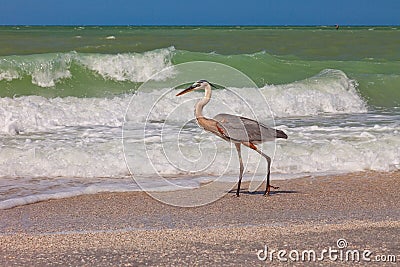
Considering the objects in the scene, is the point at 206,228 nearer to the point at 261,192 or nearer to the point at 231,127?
the point at 231,127

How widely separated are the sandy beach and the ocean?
0.65 m

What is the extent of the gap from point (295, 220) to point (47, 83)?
9527 mm

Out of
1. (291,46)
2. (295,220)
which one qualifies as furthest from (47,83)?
(291,46)

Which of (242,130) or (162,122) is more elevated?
(162,122)

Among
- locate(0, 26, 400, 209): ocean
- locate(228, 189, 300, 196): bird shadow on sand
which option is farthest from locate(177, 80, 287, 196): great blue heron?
locate(0, 26, 400, 209): ocean

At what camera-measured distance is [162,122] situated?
997 cm

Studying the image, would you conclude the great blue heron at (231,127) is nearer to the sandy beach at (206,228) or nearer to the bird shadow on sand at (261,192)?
the bird shadow on sand at (261,192)

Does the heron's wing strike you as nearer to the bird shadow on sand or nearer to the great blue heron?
the great blue heron

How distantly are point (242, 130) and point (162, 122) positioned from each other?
13.7 ft

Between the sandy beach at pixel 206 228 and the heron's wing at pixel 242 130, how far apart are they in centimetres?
50

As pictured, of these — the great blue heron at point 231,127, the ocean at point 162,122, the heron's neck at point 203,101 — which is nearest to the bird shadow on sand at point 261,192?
the great blue heron at point 231,127

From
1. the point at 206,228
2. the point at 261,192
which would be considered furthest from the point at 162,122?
the point at 206,228

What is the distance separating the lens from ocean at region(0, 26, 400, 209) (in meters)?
7.05

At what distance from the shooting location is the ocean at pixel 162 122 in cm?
705
